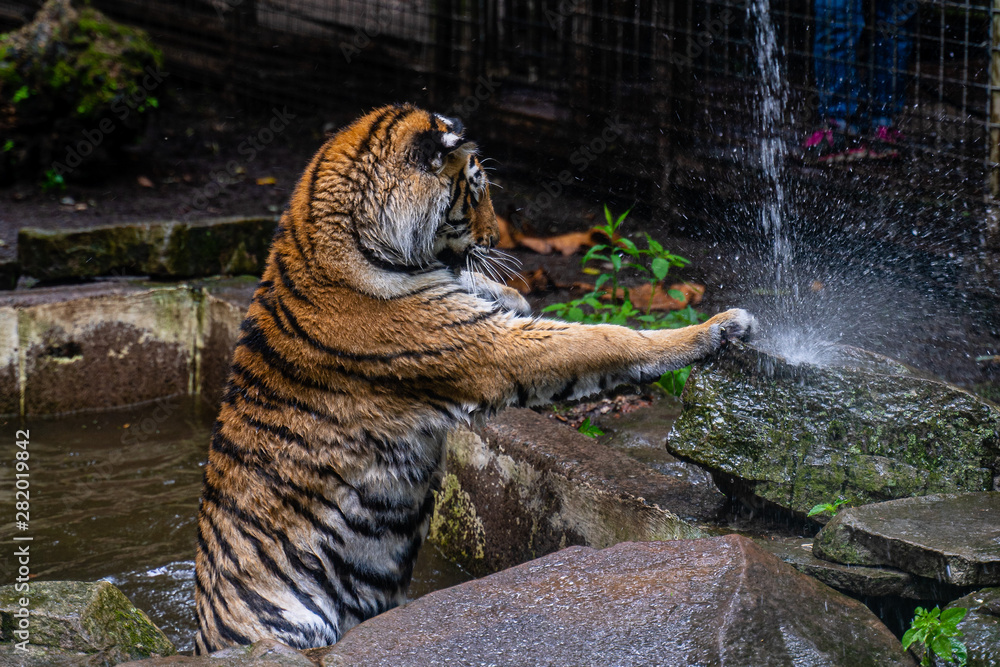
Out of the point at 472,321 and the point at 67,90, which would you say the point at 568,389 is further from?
the point at 67,90

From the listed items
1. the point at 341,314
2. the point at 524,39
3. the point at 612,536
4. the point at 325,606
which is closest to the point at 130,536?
the point at 325,606

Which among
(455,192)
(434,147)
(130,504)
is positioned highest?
(434,147)

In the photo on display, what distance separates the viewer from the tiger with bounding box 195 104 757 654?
9.00 ft

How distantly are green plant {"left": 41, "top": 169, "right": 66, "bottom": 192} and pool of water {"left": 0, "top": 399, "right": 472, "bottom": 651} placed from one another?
3451 mm

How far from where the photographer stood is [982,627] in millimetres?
2008

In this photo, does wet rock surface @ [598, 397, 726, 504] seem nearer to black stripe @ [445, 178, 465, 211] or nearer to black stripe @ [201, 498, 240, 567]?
black stripe @ [445, 178, 465, 211]

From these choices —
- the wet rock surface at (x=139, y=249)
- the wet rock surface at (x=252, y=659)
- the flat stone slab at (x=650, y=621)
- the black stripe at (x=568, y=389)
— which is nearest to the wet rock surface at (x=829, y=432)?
the black stripe at (x=568, y=389)

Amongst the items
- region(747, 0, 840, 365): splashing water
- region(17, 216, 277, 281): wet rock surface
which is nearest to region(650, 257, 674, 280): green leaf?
region(747, 0, 840, 365): splashing water

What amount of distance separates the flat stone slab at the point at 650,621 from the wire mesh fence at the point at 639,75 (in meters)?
3.64

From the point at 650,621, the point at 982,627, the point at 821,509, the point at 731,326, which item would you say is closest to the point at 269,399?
the point at 650,621

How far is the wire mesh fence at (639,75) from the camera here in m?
5.32

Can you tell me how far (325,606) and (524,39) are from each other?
5873 mm

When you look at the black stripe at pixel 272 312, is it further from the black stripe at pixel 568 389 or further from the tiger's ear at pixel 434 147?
the black stripe at pixel 568 389

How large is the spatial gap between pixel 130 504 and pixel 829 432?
121 inches
